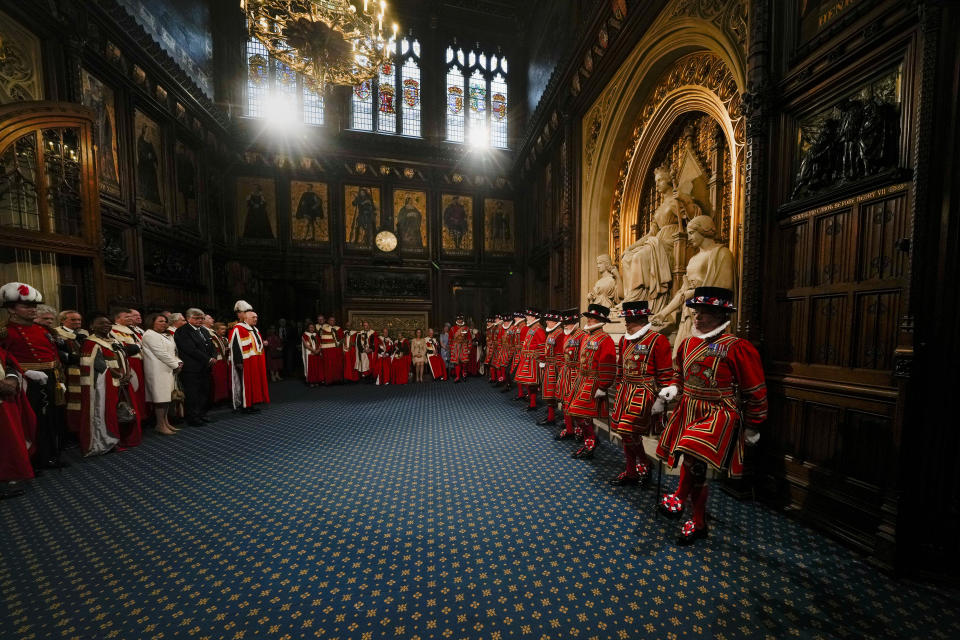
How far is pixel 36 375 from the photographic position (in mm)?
3551

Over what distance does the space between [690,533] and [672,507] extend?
24 centimetres

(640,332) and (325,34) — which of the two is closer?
(640,332)

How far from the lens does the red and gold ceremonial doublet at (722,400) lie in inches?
96.3

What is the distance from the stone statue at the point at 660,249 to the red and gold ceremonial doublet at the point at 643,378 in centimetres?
256

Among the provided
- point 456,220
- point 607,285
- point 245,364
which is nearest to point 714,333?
point 607,285

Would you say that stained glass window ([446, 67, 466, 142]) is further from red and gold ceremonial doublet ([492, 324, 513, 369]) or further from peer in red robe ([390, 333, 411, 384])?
red and gold ceremonial doublet ([492, 324, 513, 369])

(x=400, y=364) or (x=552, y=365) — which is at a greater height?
(x=552, y=365)

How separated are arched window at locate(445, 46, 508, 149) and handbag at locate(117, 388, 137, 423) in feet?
40.9

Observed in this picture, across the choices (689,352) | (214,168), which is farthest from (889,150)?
(214,168)

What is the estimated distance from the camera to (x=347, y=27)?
5680mm

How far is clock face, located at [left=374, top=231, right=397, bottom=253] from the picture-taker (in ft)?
41.8

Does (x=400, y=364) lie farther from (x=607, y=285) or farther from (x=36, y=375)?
(x=36, y=375)

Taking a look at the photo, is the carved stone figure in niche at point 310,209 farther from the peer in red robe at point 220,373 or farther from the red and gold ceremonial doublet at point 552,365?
the red and gold ceremonial doublet at point 552,365

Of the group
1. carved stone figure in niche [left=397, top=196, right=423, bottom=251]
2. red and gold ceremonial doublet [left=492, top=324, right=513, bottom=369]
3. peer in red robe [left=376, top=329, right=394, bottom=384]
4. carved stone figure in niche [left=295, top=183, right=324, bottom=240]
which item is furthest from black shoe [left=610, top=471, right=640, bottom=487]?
carved stone figure in niche [left=295, top=183, right=324, bottom=240]
